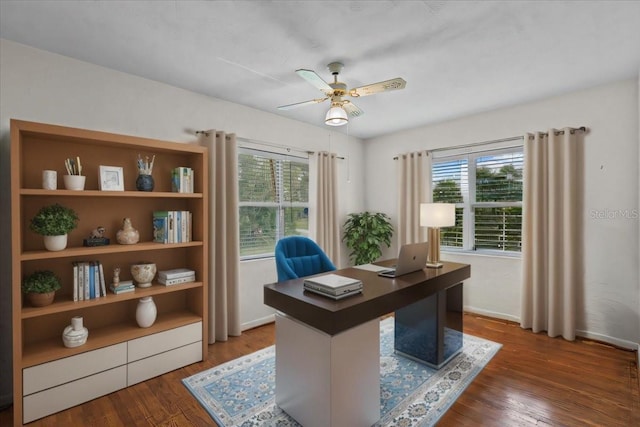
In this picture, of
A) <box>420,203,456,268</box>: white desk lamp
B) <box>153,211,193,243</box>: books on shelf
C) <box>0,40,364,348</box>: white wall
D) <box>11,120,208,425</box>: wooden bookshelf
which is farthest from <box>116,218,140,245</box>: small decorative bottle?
<box>420,203,456,268</box>: white desk lamp

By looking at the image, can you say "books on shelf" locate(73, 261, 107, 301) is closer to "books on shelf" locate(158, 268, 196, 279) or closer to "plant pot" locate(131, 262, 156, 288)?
"plant pot" locate(131, 262, 156, 288)

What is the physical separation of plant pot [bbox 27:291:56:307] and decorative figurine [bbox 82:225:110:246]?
1.31ft

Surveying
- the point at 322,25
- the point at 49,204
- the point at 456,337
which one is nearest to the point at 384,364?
the point at 456,337

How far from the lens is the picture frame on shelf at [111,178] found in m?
2.35

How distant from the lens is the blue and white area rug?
1977 mm

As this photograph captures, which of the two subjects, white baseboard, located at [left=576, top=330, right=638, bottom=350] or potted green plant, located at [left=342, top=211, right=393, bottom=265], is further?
potted green plant, located at [left=342, top=211, right=393, bottom=265]

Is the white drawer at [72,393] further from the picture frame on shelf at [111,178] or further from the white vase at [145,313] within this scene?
the picture frame on shelf at [111,178]

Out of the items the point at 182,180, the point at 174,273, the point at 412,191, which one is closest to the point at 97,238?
the point at 174,273

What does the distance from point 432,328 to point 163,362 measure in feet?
7.24

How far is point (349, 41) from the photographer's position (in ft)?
7.01

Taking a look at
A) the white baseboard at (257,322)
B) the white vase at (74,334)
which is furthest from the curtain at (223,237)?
the white vase at (74,334)

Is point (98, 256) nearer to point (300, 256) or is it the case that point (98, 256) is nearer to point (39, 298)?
point (39, 298)

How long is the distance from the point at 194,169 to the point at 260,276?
1452 millimetres

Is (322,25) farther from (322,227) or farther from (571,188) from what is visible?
(571,188)
